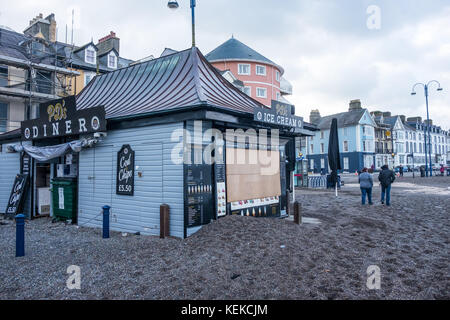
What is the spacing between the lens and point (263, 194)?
32.6 feet

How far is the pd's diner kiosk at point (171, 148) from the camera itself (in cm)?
783

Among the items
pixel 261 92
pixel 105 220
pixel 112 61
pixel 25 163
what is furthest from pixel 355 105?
pixel 105 220

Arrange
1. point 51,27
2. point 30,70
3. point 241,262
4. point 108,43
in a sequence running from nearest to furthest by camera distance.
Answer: point 241,262 < point 30,70 < point 51,27 < point 108,43

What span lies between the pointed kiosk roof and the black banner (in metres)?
31.2

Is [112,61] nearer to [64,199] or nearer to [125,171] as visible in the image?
[64,199]

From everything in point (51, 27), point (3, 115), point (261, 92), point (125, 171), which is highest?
point (51, 27)

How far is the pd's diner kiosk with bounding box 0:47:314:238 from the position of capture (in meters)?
7.83

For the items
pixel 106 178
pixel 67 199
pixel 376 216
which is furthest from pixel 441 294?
pixel 67 199

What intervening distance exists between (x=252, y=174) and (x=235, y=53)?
3308cm

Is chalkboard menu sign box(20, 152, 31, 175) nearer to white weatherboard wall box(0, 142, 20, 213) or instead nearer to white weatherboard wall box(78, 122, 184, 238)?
white weatherboard wall box(0, 142, 20, 213)

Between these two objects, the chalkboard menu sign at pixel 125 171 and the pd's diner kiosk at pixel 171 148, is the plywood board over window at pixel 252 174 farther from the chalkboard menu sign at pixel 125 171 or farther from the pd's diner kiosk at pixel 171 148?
the chalkboard menu sign at pixel 125 171

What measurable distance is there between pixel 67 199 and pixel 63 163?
1.75 meters

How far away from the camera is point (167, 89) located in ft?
31.1
